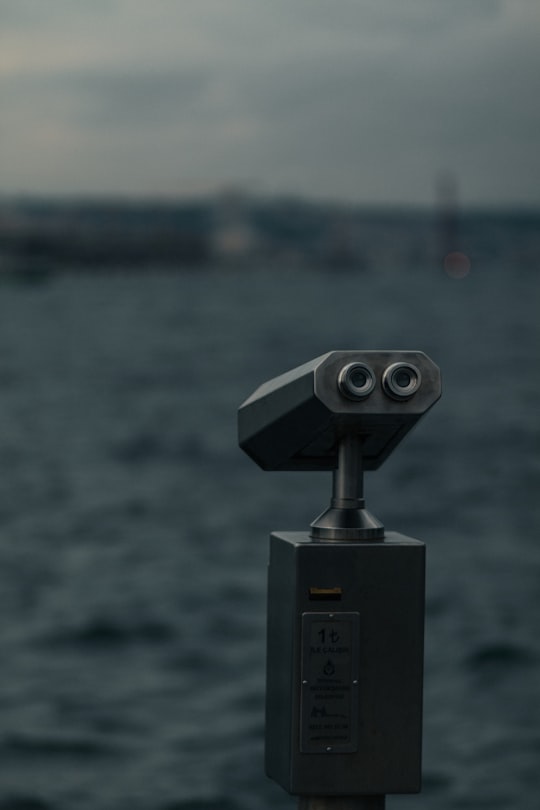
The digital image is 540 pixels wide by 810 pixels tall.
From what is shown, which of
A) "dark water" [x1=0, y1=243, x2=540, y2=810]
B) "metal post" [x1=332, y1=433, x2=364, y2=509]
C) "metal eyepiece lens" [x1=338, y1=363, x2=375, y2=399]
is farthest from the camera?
"dark water" [x1=0, y1=243, x2=540, y2=810]

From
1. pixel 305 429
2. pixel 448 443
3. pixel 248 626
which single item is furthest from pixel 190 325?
pixel 305 429

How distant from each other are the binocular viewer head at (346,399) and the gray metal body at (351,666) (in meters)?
0.14

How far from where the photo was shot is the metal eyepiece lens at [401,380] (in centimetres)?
206

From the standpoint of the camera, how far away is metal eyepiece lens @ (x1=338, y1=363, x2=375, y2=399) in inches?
80.4

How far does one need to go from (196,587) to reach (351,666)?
9482mm

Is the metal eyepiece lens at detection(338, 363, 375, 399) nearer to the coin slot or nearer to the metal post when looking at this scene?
the metal post

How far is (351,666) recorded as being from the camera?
2.15 m

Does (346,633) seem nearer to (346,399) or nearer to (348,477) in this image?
(348,477)

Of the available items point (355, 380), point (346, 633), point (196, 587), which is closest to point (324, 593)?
point (346, 633)

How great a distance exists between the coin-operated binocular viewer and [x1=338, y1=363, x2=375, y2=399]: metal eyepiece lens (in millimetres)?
41

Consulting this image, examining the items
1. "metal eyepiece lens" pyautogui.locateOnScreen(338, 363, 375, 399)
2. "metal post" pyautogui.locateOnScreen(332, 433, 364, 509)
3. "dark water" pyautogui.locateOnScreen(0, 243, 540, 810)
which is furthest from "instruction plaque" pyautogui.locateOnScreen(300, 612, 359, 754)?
"dark water" pyautogui.locateOnScreen(0, 243, 540, 810)

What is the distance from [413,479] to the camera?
69.4ft

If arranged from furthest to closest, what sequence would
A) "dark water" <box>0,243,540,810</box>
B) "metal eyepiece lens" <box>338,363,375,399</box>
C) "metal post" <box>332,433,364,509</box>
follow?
"dark water" <box>0,243,540,810</box> < "metal post" <box>332,433,364,509</box> < "metal eyepiece lens" <box>338,363,375,399</box>

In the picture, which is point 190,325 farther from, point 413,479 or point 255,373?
point 413,479
